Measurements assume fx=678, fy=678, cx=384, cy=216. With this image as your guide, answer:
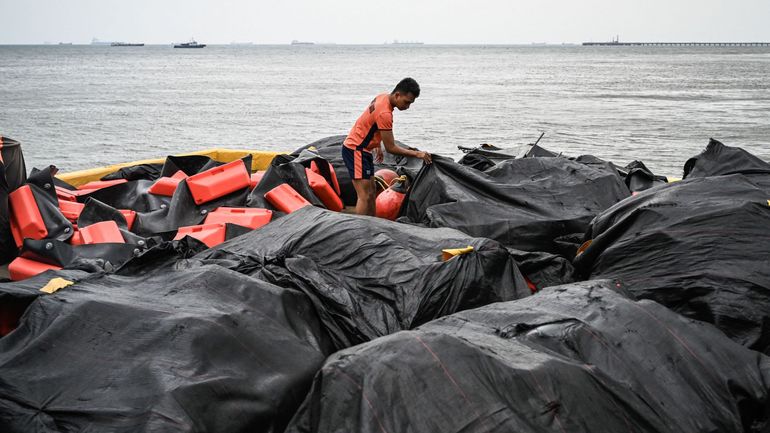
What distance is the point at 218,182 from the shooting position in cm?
568

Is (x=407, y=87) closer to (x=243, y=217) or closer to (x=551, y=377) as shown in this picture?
(x=243, y=217)

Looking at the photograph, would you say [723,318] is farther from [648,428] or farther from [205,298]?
[205,298]

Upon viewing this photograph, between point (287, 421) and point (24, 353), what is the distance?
103 centimetres

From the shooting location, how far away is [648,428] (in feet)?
7.42

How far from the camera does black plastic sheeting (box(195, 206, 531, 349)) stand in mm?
3199

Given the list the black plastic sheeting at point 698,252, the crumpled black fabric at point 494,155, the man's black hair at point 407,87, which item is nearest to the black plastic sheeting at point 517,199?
the black plastic sheeting at point 698,252

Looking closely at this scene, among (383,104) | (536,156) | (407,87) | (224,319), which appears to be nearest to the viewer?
(224,319)

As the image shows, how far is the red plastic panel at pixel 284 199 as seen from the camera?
5414 mm

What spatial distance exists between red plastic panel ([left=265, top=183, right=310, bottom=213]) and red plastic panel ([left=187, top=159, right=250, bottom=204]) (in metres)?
0.39

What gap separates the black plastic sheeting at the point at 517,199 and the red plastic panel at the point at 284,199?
87 cm

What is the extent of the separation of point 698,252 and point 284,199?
124 inches

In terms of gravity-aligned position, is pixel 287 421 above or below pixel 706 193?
below

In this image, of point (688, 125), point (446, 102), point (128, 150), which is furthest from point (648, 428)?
point (446, 102)

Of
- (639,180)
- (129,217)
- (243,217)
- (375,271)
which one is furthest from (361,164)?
(375,271)
